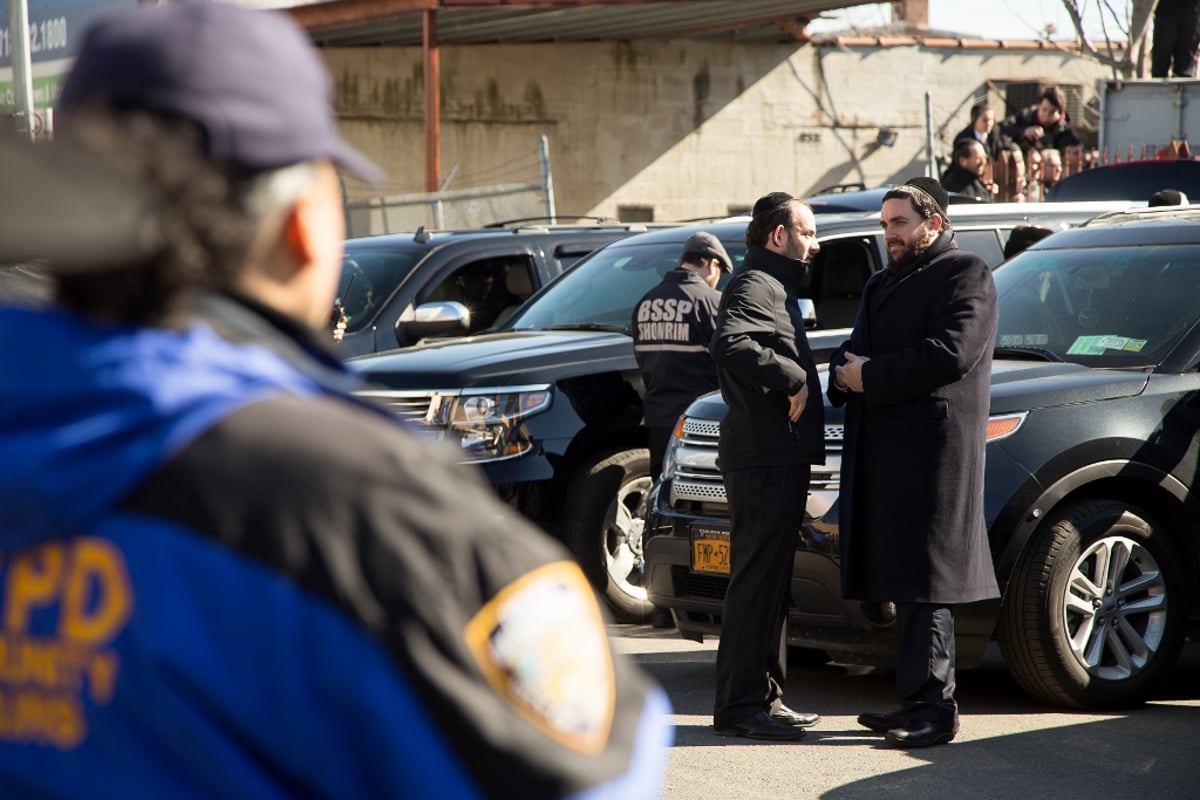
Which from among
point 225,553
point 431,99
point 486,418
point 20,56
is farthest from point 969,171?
point 225,553

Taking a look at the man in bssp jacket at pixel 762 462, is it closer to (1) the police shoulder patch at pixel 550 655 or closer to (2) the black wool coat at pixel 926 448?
(2) the black wool coat at pixel 926 448

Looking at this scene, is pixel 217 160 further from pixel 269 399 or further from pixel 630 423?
pixel 630 423

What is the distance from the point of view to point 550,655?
51.4 inches

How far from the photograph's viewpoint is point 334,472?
49.3 inches

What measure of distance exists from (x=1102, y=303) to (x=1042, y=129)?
11.1 meters

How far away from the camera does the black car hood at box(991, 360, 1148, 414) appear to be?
630cm

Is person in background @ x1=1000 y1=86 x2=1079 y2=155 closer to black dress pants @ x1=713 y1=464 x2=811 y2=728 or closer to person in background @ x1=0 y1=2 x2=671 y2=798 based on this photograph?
black dress pants @ x1=713 y1=464 x2=811 y2=728

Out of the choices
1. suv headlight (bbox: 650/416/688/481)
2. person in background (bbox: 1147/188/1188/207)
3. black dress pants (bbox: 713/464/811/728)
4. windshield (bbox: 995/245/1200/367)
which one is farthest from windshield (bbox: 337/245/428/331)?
black dress pants (bbox: 713/464/811/728)

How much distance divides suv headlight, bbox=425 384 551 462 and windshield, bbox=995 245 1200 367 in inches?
91.9

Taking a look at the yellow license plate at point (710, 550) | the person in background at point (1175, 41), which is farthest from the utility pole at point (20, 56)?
the person in background at point (1175, 41)

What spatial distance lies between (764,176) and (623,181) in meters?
2.44

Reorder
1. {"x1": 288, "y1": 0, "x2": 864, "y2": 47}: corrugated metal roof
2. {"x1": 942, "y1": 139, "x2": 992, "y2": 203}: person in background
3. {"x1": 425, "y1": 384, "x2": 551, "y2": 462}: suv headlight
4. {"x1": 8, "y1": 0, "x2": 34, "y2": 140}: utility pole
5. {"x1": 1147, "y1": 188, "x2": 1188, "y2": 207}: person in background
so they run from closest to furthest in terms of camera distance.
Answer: {"x1": 425, "y1": 384, "x2": 551, "y2": 462}: suv headlight
{"x1": 1147, "y1": 188, "x2": 1188, "y2": 207}: person in background
{"x1": 942, "y1": 139, "x2": 992, "y2": 203}: person in background
{"x1": 8, "y1": 0, "x2": 34, "y2": 140}: utility pole
{"x1": 288, "y1": 0, "x2": 864, "y2": 47}: corrugated metal roof

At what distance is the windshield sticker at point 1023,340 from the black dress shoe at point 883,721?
6.01 feet

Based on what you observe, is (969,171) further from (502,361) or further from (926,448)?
(926,448)
